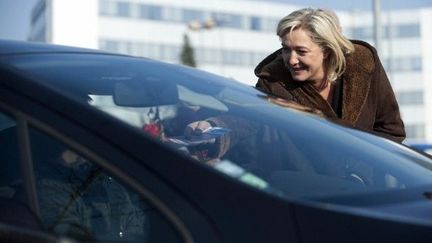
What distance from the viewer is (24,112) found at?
80.8 inches

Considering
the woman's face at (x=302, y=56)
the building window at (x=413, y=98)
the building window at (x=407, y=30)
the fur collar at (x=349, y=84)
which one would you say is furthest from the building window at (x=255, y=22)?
the woman's face at (x=302, y=56)

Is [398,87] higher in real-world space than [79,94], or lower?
lower

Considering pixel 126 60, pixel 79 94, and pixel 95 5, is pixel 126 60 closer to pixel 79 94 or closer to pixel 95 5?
pixel 79 94

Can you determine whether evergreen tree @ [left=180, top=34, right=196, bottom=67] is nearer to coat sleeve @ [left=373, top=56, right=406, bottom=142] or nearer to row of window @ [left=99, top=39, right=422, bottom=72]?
row of window @ [left=99, top=39, right=422, bottom=72]

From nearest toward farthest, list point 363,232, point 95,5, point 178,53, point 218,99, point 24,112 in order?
point 363,232, point 24,112, point 218,99, point 95,5, point 178,53

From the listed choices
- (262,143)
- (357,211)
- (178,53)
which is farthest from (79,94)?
(178,53)

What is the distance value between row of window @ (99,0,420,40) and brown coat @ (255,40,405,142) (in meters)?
61.2

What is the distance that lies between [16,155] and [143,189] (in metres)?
0.39

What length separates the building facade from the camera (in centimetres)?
6556

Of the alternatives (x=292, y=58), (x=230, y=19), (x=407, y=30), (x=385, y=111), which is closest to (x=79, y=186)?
(x=292, y=58)

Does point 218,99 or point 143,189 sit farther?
point 218,99

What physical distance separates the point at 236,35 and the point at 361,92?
6591 cm

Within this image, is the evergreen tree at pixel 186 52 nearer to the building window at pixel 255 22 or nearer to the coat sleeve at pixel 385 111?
the building window at pixel 255 22

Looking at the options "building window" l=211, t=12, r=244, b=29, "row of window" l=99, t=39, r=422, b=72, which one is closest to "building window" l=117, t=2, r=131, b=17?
"row of window" l=99, t=39, r=422, b=72
